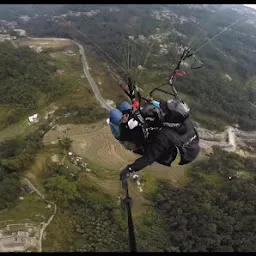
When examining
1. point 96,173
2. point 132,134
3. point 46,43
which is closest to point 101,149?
point 96,173

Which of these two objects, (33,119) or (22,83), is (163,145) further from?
(22,83)

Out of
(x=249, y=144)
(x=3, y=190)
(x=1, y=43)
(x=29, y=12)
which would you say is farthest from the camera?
(x=29, y=12)

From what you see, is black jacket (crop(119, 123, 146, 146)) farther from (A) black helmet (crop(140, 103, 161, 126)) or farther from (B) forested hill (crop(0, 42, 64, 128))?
(B) forested hill (crop(0, 42, 64, 128))

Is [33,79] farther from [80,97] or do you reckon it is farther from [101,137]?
[101,137]

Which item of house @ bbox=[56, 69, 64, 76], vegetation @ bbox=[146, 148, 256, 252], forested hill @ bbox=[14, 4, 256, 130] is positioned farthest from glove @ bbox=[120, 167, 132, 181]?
house @ bbox=[56, 69, 64, 76]

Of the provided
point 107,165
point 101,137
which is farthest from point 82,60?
point 107,165

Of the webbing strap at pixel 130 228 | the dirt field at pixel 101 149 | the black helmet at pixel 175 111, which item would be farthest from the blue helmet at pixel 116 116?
the dirt field at pixel 101 149

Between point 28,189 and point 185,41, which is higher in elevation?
point 28,189
